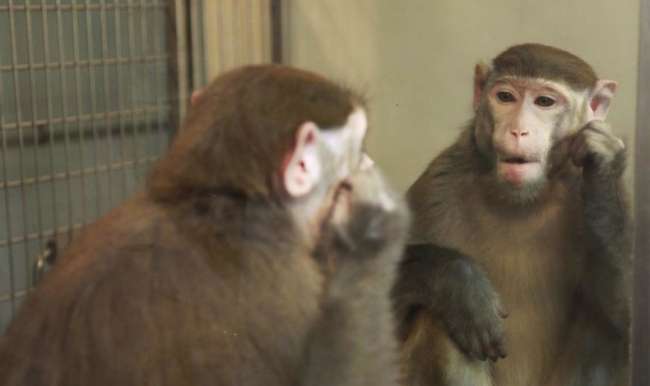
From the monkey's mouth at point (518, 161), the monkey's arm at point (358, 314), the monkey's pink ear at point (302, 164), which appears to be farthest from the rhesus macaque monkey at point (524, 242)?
the monkey's pink ear at point (302, 164)

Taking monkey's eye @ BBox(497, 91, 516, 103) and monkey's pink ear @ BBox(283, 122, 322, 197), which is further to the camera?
monkey's eye @ BBox(497, 91, 516, 103)

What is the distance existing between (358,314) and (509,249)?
0.75 m

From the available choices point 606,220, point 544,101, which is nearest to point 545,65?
point 544,101

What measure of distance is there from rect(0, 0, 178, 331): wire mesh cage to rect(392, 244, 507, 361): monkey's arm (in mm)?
606

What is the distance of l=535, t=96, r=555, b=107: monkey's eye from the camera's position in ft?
6.63

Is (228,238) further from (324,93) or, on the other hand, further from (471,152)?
(471,152)

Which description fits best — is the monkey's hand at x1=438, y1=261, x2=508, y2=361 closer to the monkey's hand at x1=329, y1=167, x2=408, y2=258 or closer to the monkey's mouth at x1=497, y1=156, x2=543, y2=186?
the monkey's mouth at x1=497, y1=156, x2=543, y2=186

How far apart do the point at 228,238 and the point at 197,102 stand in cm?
21

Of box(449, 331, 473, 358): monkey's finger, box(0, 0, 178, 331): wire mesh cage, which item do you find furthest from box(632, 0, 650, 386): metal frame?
box(0, 0, 178, 331): wire mesh cage

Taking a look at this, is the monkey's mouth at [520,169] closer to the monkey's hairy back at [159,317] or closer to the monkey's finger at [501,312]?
the monkey's finger at [501,312]

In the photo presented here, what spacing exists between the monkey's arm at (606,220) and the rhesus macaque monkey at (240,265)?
0.53 m

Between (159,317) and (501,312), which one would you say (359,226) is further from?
(501,312)

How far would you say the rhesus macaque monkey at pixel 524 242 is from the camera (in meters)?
1.94

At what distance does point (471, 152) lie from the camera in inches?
81.6
